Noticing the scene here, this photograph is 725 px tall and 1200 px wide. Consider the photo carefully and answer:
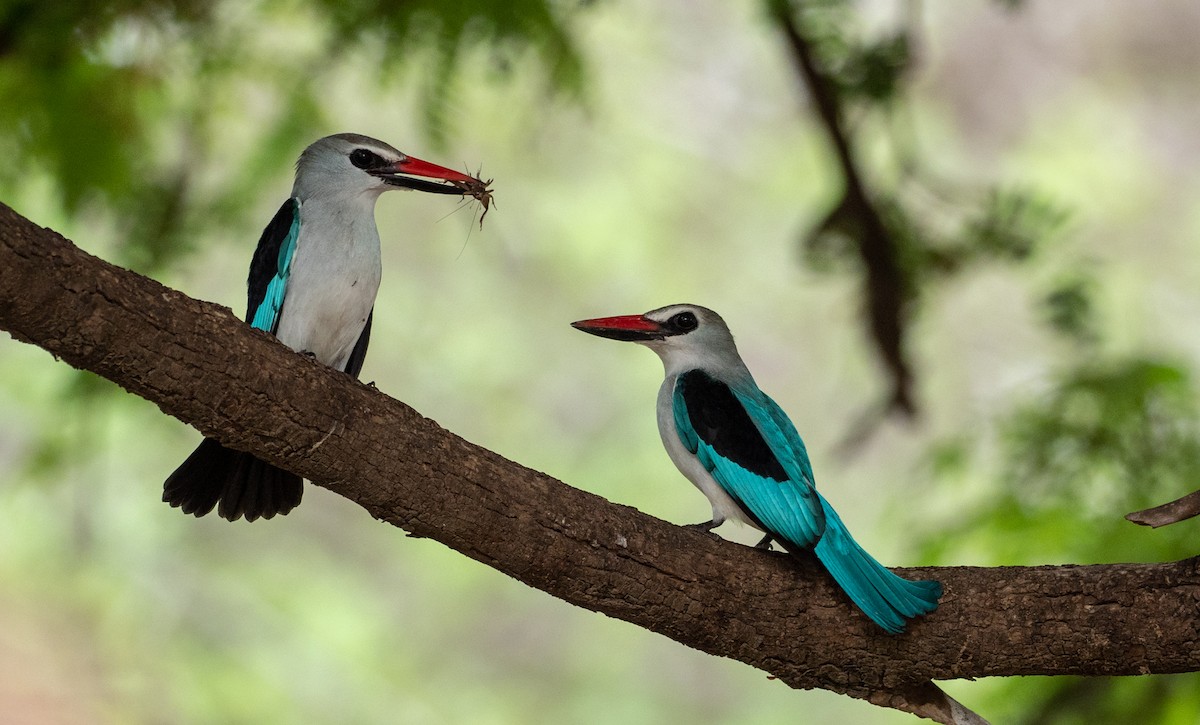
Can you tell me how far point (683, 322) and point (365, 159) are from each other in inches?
43.4

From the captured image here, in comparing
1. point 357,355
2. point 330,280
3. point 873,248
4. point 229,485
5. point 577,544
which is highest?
point 873,248

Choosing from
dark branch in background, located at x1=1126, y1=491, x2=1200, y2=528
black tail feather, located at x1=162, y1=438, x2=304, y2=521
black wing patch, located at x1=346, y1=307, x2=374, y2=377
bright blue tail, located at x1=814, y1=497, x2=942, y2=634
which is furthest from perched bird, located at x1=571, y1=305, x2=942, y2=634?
black tail feather, located at x1=162, y1=438, x2=304, y2=521

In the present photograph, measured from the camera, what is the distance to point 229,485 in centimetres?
350

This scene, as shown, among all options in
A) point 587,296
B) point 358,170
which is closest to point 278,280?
point 358,170

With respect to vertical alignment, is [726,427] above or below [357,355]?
below

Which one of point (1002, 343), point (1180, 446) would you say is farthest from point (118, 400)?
point (1002, 343)

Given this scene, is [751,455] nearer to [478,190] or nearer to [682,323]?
[682,323]

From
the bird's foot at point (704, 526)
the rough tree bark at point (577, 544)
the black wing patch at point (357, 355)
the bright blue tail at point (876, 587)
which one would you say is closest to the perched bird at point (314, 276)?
the black wing patch at point (357, 355)

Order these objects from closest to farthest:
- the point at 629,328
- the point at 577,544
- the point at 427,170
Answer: the point at 577,544 < the point at 427,170 < the point at 629,328

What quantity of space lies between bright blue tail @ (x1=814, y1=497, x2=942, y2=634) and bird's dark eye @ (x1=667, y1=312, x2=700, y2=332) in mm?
951

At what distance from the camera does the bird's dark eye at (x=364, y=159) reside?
380 centimetres

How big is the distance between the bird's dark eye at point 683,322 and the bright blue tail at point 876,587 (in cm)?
95

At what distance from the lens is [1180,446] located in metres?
4.86

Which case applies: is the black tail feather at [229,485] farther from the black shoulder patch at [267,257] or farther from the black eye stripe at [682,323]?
the black eye stripe at [682,323]
